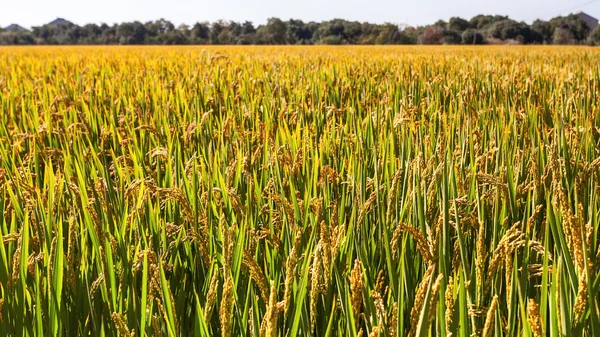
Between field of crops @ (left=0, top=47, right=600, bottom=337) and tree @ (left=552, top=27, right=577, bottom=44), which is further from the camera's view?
tree @ (left=552, top=27, right=577, bottom=44)

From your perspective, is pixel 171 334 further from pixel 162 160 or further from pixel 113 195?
pixel 162 160

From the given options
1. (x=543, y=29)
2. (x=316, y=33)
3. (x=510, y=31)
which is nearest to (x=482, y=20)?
(x=543, y=29)

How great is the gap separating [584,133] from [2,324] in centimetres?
160

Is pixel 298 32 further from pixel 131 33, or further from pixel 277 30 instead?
pixel 131 33

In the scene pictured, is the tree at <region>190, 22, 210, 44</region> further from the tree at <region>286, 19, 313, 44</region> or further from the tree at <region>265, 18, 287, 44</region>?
the tree at <region>286, 19, 313, 44</region>

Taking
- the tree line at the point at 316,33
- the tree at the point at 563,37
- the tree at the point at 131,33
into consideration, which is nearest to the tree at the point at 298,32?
the tree line at the point at 316,33

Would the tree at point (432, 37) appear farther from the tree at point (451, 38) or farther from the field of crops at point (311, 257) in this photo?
the field of crops at point (311, 257)

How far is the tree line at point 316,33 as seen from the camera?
45625 mm

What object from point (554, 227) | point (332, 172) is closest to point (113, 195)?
point (332, 172)

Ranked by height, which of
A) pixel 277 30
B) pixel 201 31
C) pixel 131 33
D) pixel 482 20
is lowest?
pixel 131 33

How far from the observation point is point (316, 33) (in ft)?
197


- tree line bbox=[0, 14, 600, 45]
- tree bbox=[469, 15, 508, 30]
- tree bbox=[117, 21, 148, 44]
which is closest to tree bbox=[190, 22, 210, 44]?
tree line bbox=[0, 14, 600, 45]

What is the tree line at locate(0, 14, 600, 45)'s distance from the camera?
150 ft

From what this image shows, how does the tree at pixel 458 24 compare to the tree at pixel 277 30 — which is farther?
the tree at pixel 458 24
